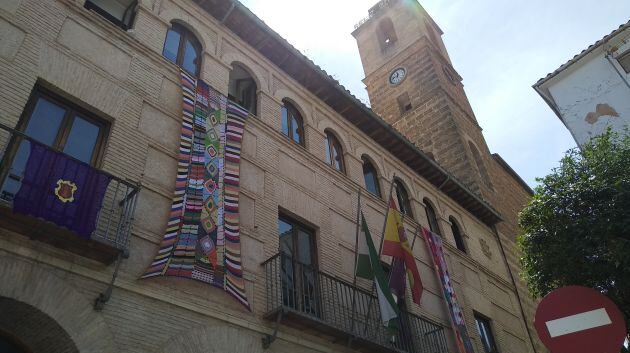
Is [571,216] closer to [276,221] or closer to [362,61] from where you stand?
[276,221]

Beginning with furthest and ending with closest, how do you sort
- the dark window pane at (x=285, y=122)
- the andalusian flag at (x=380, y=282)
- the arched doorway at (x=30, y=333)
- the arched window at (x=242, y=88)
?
the dark window pane at (x=285, y=122) → the arched window at (x=242, y=88) → the andalusian flag at (x=380, y=282) → the arched doorway at (x=30, y=333)

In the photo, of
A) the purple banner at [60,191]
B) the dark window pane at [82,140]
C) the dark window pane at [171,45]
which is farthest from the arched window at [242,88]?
the purple banner at [60,191]

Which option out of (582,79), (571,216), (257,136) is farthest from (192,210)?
(582,79)

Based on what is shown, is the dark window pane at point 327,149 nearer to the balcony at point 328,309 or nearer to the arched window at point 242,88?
the arched window at point 242,88

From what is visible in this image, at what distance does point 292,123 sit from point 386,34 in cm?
1681

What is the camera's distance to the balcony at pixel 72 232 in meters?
5.34

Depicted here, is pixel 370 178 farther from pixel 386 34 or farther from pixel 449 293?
pixel 386 34

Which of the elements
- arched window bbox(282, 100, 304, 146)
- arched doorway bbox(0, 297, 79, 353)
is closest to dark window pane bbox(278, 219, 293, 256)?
arched window bbox(282, 100, 304, 146)

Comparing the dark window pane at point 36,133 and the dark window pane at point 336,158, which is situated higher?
the dark window pane at point 336,158

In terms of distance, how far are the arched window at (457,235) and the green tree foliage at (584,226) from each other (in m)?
5.61

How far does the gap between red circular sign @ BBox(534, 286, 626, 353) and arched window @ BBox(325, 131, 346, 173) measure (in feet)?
25.2

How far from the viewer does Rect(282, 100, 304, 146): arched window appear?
36.5ft

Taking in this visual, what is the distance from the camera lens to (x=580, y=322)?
4.02m

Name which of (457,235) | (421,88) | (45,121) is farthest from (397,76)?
(45,121)
